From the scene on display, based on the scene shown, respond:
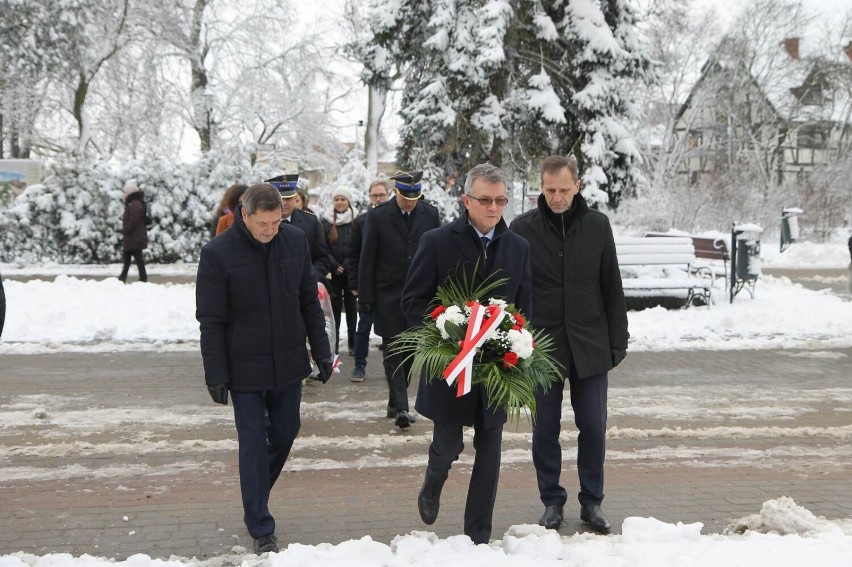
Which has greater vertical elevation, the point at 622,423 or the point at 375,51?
the point at 375,51

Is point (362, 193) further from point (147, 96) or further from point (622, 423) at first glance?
point (622, 423)

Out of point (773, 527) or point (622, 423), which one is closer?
point (773, 527)

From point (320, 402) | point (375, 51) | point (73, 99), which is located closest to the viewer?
point (320, 402)

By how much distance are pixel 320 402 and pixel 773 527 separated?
4.46 m

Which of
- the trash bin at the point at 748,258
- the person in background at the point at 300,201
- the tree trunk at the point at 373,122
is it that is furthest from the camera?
the tree trunk at the point at 373,122

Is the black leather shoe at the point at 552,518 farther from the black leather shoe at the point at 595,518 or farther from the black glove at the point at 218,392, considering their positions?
the black glove at the point at 218,392

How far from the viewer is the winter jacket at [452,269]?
448 cm

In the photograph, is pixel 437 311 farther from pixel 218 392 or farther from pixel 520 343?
pixel 218 392

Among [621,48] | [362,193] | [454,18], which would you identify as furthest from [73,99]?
[621,48]

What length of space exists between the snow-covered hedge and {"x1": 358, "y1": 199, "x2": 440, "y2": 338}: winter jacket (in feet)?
49.5

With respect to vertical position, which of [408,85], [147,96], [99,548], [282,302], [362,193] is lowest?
[99,548]

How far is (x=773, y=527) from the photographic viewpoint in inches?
191

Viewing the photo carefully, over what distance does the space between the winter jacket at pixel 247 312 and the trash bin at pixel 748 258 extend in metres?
11.4

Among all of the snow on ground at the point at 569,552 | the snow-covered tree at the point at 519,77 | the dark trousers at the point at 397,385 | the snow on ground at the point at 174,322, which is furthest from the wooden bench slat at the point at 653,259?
the snow on ground at the point at 569,552
